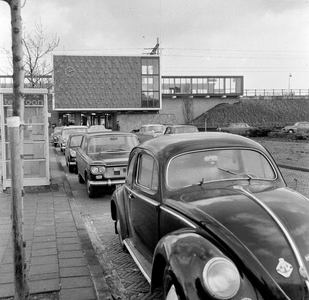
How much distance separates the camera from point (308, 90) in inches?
3063

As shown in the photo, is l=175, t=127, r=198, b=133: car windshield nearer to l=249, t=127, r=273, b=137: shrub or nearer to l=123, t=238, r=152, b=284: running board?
l=249, t=127, r=273, b=137: shrub

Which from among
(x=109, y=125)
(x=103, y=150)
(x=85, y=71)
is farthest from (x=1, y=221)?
(x=109, y=125)

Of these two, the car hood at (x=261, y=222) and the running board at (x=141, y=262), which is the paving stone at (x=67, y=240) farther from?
the car hood at (x=261, y=222)

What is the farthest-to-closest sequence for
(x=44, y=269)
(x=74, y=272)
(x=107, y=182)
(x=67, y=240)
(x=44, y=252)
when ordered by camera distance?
1. (x=107, y=182)
2. (x=67, y=240)
3. (x=44, y=252)
4. (x=44, y=269)
5. (x=74, y=272)

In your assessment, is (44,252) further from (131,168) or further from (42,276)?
(131,168)

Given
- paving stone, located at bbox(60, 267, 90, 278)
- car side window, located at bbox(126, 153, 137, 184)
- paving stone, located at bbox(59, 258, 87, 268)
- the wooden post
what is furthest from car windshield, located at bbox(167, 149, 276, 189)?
paving stone, located at bbox(59, 258, 87, 268)

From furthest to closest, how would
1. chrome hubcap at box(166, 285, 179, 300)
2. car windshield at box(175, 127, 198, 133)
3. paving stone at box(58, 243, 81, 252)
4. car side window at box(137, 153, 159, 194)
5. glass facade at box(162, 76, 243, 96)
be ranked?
1. glass facade at box(162, 76, 243, 96)
2. car windshield at box(175, 127, 198, 133)
3. paving stone at box(58, 243, 81, 252)
4. car side window at box(137, 153, 159, 194)
5. chrome hubcap at box(166, 285, 179, 300)

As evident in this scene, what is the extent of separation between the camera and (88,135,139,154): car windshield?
1064 cm

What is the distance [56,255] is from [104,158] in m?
4.91

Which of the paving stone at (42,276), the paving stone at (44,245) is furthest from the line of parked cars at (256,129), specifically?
the paving stone at (42,276)

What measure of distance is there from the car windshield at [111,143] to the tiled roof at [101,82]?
46.7 metres

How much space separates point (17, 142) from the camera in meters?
3.47

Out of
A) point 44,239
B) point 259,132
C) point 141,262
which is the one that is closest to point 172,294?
point 141,262

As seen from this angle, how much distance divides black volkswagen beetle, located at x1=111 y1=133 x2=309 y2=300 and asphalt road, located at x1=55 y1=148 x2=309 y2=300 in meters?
0.37
